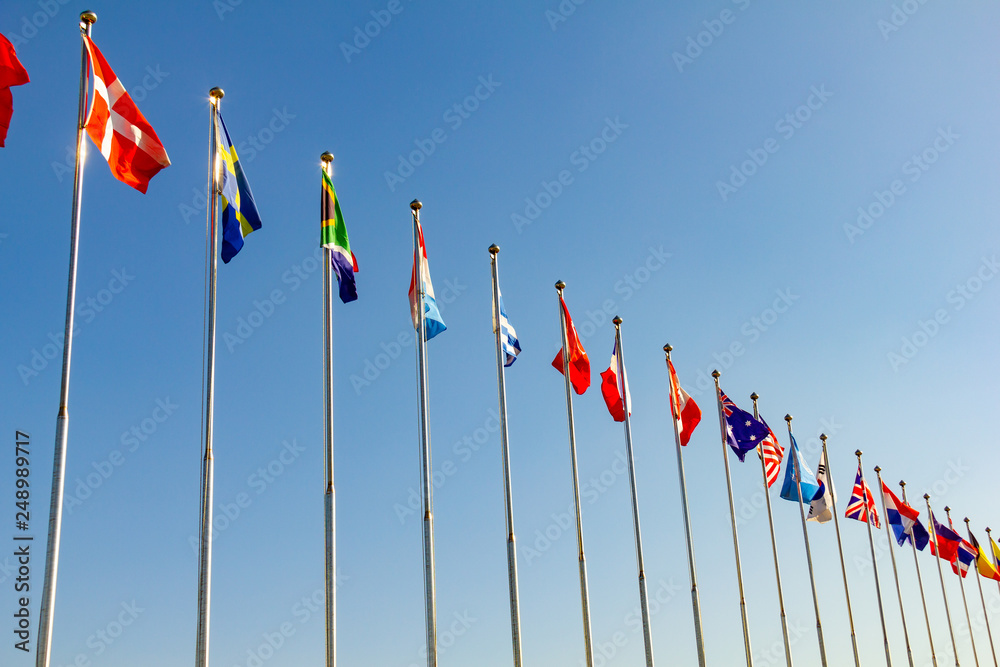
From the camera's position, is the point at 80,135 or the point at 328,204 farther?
the point at 328,204

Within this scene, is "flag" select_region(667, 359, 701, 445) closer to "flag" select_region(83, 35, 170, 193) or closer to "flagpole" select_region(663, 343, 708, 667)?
"flagpole" select_region(663, 343, 708, 667)

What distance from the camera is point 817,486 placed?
38.5 meters

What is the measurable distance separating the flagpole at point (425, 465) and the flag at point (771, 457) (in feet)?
59.8

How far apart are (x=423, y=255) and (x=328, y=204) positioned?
2.77m

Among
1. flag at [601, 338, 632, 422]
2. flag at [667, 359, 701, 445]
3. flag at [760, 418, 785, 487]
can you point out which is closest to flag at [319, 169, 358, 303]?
flag at [601, 338, 632, 422]

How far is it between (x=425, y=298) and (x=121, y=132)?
25.9 feet

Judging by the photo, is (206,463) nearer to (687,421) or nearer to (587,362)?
(587,362)

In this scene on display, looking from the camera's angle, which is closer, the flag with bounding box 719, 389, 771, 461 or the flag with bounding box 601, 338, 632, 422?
the flag with bounding box 601, 338, 632, 422

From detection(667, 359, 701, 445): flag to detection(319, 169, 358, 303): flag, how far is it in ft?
44.5

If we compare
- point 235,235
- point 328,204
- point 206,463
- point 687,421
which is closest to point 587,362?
point 687,421

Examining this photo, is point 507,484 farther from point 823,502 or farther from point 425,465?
point 823,502

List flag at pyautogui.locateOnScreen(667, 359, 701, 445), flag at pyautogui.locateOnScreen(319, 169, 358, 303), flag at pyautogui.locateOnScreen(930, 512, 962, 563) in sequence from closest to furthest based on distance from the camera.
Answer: flag at pyautogui.locateOnScreen(319, 169, 358, 303), flag at pyautogui.locateOnScreen(667, 359, 701, 445), flag at pyautogui.locateOnScreen(930, 512, 962, 563)

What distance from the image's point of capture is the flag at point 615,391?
27936 mm

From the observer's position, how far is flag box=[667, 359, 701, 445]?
3033 centimetres
